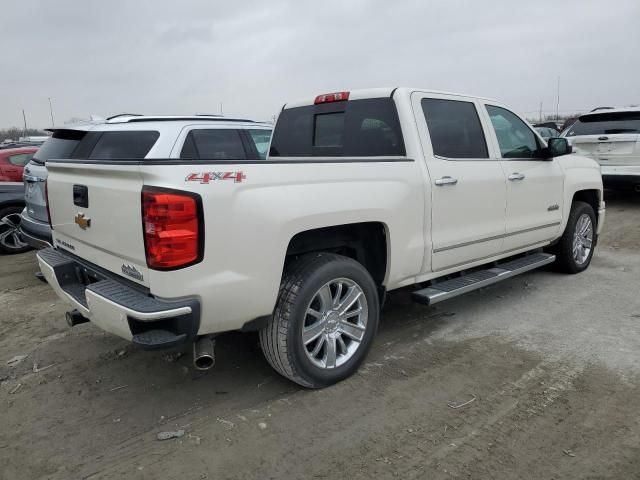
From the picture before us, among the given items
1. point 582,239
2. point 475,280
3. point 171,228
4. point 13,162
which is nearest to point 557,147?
point 582,239

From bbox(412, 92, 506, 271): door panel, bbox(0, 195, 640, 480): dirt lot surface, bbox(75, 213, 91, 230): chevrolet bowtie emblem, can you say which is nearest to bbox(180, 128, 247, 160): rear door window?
bbox(0, 195, 640, 480): dirt lot surface

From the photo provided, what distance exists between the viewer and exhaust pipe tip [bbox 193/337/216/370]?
284cm

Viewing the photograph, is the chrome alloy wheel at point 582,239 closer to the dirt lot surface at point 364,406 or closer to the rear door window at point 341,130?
the dirt lot surface at point 364,406

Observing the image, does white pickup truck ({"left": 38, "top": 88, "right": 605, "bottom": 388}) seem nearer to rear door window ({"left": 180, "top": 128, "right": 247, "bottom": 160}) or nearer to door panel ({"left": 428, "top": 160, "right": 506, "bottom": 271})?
door panel ({"left": 428, "top": 160, "right": 506, "bottom": 271})

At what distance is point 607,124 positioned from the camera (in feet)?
32.6

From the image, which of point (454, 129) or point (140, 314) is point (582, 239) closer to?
point (454, 129)

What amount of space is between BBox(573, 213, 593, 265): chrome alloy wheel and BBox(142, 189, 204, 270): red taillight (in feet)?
14.9

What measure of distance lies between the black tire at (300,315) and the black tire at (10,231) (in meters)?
6.03

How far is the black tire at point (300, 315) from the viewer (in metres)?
3.03

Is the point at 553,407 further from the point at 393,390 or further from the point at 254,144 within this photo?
the point at 254,144

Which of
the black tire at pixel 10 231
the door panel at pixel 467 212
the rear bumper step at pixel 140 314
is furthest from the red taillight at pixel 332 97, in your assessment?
the black tire at pixel 10 231

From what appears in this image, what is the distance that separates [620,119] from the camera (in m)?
9.80

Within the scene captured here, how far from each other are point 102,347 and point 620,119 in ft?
32.2

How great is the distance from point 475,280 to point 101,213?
9.38ft
